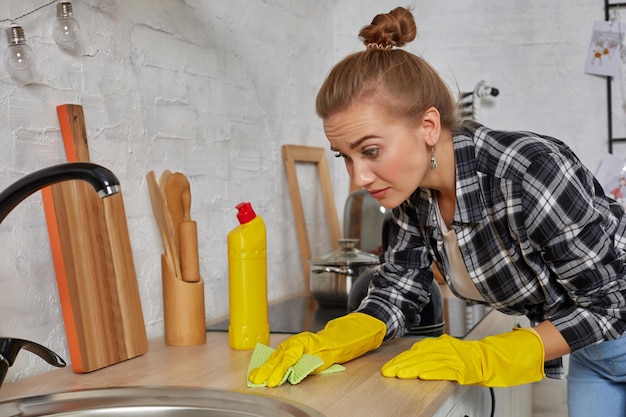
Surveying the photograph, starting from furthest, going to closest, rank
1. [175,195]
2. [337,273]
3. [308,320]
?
[337,273]
[308,320]
[175,195]

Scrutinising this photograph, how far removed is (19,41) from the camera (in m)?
1.29

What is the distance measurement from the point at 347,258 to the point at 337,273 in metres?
0.05

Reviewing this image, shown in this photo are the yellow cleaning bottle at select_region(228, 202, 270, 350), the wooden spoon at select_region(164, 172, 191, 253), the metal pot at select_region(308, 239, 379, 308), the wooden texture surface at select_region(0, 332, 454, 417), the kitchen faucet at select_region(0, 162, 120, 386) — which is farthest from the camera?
the metal pot at select_region(308, 239, 379, 308)

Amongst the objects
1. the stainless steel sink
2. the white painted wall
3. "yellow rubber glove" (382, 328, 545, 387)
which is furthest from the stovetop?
the stainless steel sink

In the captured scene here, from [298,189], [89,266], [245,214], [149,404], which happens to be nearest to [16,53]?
[89,266]

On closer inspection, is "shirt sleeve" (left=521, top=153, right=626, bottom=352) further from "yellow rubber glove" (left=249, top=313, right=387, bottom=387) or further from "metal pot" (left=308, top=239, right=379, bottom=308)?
"metal pot" (left=308, top=239, right=379, bottom=308)

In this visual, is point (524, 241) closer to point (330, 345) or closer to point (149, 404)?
point (330, 345)

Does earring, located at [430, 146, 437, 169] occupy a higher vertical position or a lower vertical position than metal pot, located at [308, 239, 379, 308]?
higher

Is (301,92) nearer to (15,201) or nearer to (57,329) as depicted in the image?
(57,329)

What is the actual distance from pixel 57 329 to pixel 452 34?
5.78 feet

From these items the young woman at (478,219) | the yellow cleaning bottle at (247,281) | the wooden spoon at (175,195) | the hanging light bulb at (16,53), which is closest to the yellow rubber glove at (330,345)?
the young woman at (478,219)

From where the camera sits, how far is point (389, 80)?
1336mm

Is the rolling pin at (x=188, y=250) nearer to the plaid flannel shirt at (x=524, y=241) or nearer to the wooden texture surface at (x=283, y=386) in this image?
the wooden texture surface at (x=283, y=386)

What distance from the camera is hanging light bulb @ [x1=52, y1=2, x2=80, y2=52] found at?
1394 millimetres
